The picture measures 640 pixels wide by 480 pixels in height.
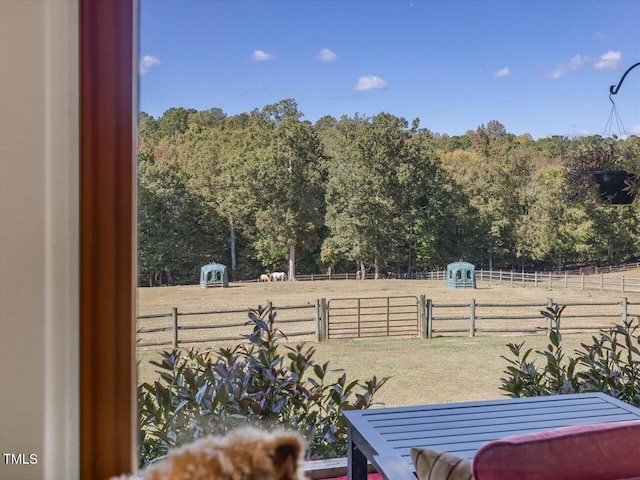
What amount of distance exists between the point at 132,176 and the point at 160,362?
1102mm

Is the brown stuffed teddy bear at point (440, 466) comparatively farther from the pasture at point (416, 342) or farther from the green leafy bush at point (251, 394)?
the pasture at point (416, 342)

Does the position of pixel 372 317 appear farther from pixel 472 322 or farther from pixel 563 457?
pixel 563 457

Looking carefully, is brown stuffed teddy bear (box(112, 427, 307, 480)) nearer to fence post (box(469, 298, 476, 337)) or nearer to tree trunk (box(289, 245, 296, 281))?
tree trunk (box(289, 245, 296, 281))

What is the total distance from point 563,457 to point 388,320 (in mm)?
1776

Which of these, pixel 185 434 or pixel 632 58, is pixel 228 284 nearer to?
pixel 185 434

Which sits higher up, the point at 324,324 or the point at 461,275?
the point at 461,275

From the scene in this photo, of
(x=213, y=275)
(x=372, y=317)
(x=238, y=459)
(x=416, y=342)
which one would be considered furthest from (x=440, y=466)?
(x=416, y=342)

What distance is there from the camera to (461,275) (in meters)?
2.54

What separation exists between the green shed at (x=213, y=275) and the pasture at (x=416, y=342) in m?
0.03

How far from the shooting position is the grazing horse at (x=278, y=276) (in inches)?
93.4

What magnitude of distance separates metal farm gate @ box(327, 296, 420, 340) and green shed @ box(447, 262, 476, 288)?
0.60 feet

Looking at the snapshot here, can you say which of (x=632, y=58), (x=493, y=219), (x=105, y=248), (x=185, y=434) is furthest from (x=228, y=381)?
(x=632, y=58)

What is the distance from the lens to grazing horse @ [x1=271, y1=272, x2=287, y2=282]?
93.4 inches

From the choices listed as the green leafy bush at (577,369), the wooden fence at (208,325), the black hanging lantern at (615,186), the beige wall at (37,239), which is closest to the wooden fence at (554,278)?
the green leafy bush at (577,369)
